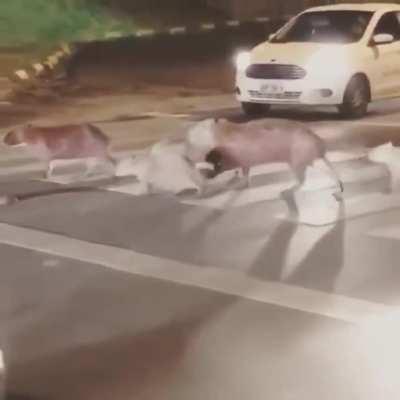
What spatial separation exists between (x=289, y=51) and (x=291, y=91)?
1.8 inches

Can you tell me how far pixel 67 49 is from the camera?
1122 mm

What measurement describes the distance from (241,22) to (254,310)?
38 centimetres

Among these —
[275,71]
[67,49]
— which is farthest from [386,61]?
[67,49]

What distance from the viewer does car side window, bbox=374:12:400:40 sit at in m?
1.14

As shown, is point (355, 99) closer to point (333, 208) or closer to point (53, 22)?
point (333, 208)

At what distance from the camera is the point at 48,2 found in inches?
43.4

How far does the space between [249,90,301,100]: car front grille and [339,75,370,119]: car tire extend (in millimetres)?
58

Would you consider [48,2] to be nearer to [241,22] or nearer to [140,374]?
[241,22]

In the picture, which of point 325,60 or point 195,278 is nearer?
point 195,278

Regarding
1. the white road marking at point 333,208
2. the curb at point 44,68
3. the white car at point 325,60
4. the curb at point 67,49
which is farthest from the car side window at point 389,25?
the curb at point 44,68

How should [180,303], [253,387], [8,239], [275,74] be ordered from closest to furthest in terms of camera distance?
[253,387] < [180,303] < [8,239] < [275,74]

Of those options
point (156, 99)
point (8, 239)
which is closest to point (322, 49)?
point (156, 99)

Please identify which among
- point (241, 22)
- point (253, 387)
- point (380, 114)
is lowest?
point (253, 387)

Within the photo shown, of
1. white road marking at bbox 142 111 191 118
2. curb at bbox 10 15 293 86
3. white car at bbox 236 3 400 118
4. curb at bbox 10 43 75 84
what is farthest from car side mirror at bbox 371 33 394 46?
curb at bbox 10 43 75 84
